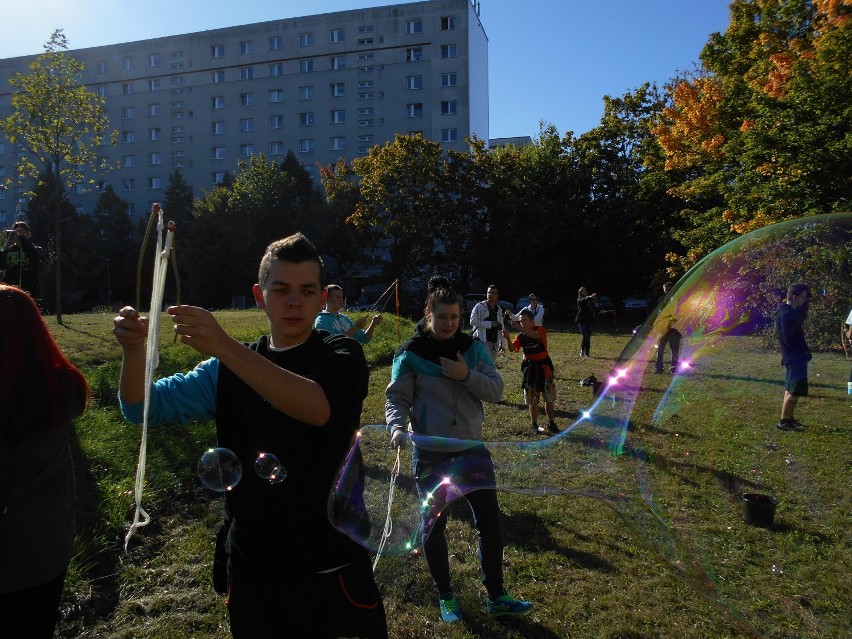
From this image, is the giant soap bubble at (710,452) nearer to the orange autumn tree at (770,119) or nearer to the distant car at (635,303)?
the orange autumn tree at (770,119)

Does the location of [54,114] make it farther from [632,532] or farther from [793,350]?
[793,350]

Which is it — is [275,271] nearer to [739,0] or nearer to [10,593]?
[10,593]

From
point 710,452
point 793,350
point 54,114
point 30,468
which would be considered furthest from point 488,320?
point 54,114

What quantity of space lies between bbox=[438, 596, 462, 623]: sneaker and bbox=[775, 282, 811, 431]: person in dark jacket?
87.0 inches

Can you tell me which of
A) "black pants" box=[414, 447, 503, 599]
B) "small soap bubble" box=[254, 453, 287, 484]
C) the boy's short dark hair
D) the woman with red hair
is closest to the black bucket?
"black pants" box=[414, 447, 503, 599]

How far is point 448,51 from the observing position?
50344mm

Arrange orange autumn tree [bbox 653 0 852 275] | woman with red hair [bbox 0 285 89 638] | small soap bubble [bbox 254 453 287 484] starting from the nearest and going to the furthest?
small soap bubble [bbox 254 453 287 484], woman with red hair [bbox 0 285 89 638], orange autumn tree [bbox 653 0 852 275]

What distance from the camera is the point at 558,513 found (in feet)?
17.4

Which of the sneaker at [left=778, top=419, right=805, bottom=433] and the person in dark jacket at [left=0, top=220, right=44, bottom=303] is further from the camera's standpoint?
the person in dark jacket at [left=0, top=220, right=44, bottom=303]

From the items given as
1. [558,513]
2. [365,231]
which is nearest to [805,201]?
[558,513]

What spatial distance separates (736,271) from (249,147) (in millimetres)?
59609

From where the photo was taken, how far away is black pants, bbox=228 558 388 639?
186 centimetres

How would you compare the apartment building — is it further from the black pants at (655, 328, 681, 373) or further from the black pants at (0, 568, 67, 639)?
the black pants at (0, 568, 67, 639)

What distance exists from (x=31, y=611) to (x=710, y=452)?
118 inches
